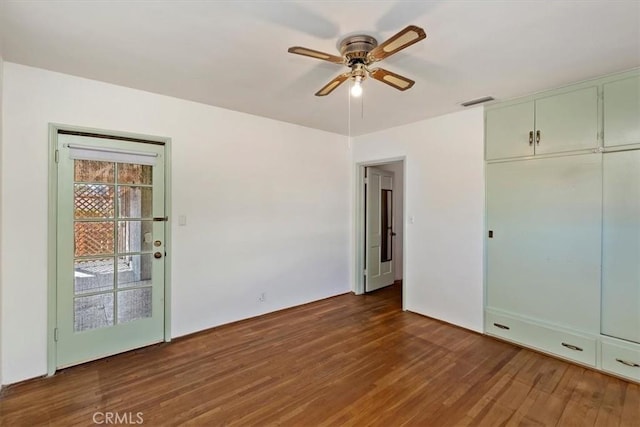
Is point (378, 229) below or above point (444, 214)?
below

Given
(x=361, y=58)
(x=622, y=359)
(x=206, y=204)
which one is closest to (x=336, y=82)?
(x=361, y=58)

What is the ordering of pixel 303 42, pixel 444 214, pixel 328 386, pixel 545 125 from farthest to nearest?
pixel 444 214 → pixel 545 125 → pixel 328 386 → pixel 303 42

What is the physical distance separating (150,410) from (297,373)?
44.2 inches

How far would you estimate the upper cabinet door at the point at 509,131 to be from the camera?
311cm

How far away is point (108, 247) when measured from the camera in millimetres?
2898

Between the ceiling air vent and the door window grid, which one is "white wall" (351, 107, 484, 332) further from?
the door window grid

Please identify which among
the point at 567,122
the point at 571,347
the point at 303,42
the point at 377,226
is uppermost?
the point at 303,42

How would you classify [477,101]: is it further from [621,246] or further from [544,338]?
[544,338]

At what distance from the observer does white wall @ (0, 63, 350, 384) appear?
2.45 m

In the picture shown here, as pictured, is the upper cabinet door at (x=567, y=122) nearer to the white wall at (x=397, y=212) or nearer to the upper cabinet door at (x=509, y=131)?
the upper cabinet door at (x=509, y=131)

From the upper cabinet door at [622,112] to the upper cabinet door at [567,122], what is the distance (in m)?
0.08

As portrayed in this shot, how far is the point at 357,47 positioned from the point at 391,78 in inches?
12.8

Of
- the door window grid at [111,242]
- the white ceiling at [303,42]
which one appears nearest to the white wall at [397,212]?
the white ceiling at [303,42]

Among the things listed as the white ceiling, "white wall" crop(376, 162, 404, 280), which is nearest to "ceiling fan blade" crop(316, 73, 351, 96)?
the white ceiling
